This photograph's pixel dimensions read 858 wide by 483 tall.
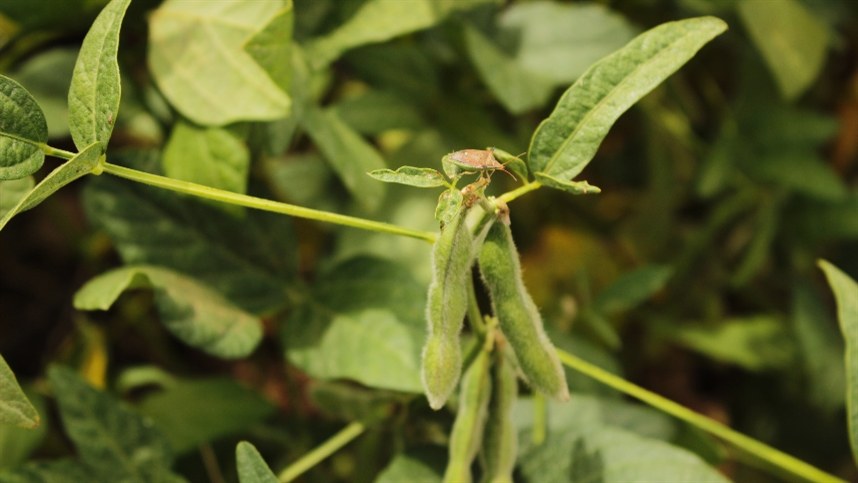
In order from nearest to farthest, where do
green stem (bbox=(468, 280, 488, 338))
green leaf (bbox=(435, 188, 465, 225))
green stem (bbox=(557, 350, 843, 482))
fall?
1. green leaf (bbox=(435, 188, 465, 225))
2. green stem (bbox=(468, 280, 488, 338))
3. green stem (bbox=(557, 350, 843, 482))

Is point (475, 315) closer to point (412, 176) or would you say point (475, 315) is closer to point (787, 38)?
point (412, 176)

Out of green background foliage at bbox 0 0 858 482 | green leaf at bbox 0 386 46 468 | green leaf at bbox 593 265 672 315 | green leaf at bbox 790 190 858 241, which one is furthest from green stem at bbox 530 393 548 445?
green leaf at bbox 790 190 858 241

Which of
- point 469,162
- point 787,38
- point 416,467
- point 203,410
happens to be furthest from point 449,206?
point 787,38

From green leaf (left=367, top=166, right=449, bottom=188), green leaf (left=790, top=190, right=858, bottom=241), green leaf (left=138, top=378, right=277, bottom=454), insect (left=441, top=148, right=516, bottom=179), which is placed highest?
insect (left=441, top=148, right=516, bottom=179)

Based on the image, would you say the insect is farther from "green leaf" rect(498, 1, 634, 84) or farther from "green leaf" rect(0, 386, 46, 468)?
"green leaf" rect(0, 386, 46, 468)

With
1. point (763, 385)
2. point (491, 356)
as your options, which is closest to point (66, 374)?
point (491, 356)

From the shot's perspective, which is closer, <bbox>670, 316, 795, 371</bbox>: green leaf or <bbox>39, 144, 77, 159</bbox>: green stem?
<bbox>39, 144, 77, 159</bbox>: green stem

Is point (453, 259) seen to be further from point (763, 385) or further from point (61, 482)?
point (763, 385)
